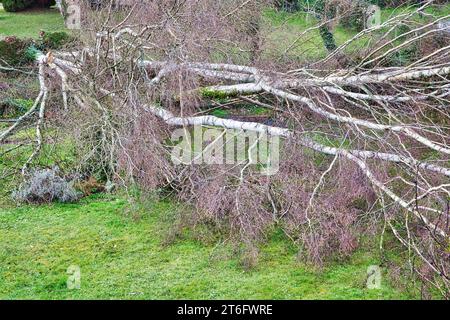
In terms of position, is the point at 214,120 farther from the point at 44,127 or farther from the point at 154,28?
the point at 44,127

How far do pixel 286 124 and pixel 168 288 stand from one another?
397 cm

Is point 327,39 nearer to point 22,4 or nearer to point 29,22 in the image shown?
point 29,22

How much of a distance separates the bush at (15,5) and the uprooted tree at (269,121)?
373 inches

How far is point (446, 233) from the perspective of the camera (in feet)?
16.7

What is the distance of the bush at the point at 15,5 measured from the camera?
17933 mm

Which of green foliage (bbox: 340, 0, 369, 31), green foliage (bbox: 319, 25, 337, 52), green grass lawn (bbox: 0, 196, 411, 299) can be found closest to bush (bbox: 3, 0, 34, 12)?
green foliage (bbox: 340, 0, 369, 31)

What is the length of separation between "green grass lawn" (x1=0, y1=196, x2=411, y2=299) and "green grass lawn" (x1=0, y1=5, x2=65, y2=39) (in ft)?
33.2

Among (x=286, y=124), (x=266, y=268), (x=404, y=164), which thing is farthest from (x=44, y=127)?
(x=404, y=164)

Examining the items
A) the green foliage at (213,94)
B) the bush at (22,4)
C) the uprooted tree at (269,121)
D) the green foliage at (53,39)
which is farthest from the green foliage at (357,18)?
the bush at (22,4)

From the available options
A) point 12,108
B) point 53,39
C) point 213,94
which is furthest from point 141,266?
point 53,39

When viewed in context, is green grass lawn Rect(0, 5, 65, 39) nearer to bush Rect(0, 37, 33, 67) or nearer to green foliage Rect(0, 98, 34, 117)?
bush Rect(0, 37, 33, 67)

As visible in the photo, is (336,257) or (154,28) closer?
(336,257)

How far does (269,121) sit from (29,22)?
10.7 meters

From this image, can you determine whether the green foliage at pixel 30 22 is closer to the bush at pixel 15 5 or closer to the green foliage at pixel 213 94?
the bush at pixel 15 5
